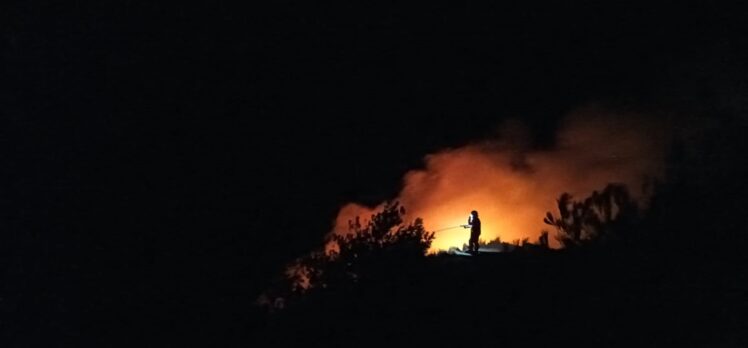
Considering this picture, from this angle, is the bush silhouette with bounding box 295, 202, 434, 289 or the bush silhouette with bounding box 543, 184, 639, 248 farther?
the bush silhouette with bounding box 295, 202, 434, 289

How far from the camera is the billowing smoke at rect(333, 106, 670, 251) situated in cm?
1614

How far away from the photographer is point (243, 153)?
64.8 feet

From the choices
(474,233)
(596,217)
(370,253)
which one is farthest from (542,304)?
(370,253)

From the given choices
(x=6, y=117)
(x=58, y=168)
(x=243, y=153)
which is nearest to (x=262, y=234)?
(x=243, y=153)

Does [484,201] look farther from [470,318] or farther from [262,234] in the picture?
[470,318]

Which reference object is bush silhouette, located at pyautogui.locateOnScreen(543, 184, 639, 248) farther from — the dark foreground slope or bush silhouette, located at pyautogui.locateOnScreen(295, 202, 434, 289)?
bush silhouette, located at pyautogui.locateOnScreen(295, 202, 434, 289)

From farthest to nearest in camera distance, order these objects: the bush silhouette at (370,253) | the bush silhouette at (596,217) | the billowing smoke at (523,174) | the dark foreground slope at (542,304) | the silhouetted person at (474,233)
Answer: the billowing smoke at (523,174) < the silhouetted person at (474,233) < the bush silhouette at (370,253) < the bush silhouette at (596,217) < the dark foreground slope at (542,304)

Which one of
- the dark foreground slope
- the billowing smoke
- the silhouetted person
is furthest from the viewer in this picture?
the billowing smoke

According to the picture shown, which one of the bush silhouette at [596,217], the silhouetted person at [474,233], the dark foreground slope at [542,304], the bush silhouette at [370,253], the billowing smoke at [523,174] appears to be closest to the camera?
the dark foreground slope at [542,304]

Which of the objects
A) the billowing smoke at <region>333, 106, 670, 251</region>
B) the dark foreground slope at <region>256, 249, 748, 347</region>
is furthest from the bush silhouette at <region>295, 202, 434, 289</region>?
the billowing smoke at <region>333, 106, 670, 251</region>

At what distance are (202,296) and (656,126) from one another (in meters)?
11.3

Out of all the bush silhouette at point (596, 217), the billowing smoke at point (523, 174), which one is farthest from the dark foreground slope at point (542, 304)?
the billowing smoke at point (523, 174)

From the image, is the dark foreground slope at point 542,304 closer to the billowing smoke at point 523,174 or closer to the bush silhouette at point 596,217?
the bush silhouette at point 596,217

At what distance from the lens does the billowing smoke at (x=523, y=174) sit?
16141 mm
